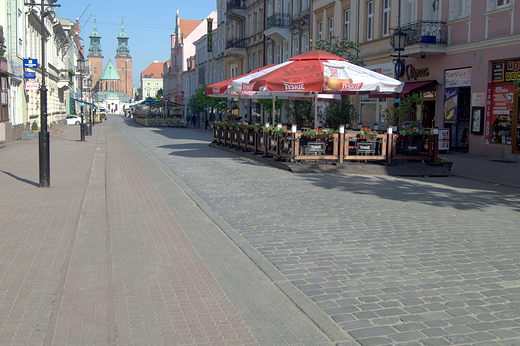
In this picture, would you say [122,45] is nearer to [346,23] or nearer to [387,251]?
[346,23]

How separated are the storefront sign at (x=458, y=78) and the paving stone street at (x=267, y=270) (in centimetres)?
1111

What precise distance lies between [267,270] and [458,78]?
17.4m

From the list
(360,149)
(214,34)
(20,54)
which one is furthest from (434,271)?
(214,34)

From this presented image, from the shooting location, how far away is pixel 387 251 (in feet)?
18.8

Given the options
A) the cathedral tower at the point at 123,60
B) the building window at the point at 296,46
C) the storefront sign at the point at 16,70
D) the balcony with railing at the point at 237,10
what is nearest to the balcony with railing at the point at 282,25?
the building window at the point at 296,46

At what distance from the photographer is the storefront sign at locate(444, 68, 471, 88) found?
1942 cm

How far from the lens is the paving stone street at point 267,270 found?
3.68m

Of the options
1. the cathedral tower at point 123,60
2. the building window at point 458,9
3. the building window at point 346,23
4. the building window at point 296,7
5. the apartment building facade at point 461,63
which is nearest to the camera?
the apartment building facade at point 461,63

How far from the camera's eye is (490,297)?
4.27 meters

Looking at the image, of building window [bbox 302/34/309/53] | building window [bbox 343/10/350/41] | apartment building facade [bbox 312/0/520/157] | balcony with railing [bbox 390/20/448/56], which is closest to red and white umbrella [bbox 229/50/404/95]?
apartment building facade [bbox 312/0/520/157]

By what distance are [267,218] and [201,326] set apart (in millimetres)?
3787

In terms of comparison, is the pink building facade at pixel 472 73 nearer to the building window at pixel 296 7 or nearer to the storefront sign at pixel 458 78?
the storefront sign at pixel 458 78

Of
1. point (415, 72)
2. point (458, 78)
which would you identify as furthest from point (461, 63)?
point (415, 72)

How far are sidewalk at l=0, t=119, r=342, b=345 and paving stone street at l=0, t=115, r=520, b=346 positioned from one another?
16mm
